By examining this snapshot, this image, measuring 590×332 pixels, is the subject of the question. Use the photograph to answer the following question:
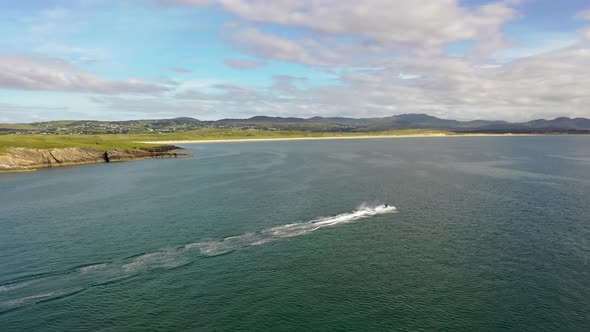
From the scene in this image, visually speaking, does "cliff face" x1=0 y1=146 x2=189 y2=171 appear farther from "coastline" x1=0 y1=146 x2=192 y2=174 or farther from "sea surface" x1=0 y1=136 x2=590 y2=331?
"sea surface" x1=0 y1=136 x2=590 y2=331

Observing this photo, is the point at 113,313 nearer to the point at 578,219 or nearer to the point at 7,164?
the point at 578,219

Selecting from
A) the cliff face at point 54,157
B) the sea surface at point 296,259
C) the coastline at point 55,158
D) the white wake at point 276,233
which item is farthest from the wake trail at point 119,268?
the cliff face at point 54,157

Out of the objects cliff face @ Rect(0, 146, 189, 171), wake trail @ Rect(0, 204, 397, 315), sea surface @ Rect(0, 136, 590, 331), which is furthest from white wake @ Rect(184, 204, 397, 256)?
cliff face @ Rect(0, 146, 189, 171)

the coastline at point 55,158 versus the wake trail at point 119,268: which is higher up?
the coastline at point 55,158

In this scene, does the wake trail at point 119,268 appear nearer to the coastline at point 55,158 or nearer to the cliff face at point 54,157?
the coastline at point 55,158

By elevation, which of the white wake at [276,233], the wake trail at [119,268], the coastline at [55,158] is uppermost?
the coastline at [55,158]
